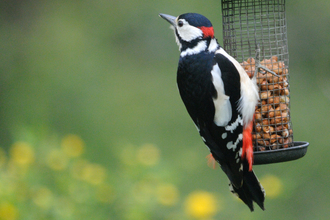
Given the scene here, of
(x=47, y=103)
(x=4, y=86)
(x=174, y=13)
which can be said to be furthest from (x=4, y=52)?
(x=174, y=13)

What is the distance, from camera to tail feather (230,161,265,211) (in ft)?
10.4

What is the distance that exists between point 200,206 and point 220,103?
93 cm

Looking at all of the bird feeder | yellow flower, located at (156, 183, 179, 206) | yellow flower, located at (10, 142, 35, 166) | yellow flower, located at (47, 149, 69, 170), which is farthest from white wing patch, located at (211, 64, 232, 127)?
yellow flower, located at (10, 142, 35, 166)

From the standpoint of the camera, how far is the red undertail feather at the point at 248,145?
10.2 ft

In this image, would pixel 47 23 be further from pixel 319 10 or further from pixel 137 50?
pixel 319 10

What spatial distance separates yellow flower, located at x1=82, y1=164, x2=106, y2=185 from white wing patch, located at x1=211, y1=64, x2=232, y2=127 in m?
0.98

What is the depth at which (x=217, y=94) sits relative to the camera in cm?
301

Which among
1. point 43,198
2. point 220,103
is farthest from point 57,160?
point 220,103

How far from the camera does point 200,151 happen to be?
18.6ft

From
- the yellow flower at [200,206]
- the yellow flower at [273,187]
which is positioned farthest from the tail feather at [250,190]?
the yellow flower at [273,187]

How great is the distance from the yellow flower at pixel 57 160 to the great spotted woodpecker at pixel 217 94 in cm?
107

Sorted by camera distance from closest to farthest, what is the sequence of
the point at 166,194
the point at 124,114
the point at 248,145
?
1. the point at 248,145
2. the point at 166,194
3. the point at 124,114

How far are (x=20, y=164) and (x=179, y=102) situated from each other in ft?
10.6

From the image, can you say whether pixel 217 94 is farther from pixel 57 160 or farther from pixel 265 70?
pixel 57 160
